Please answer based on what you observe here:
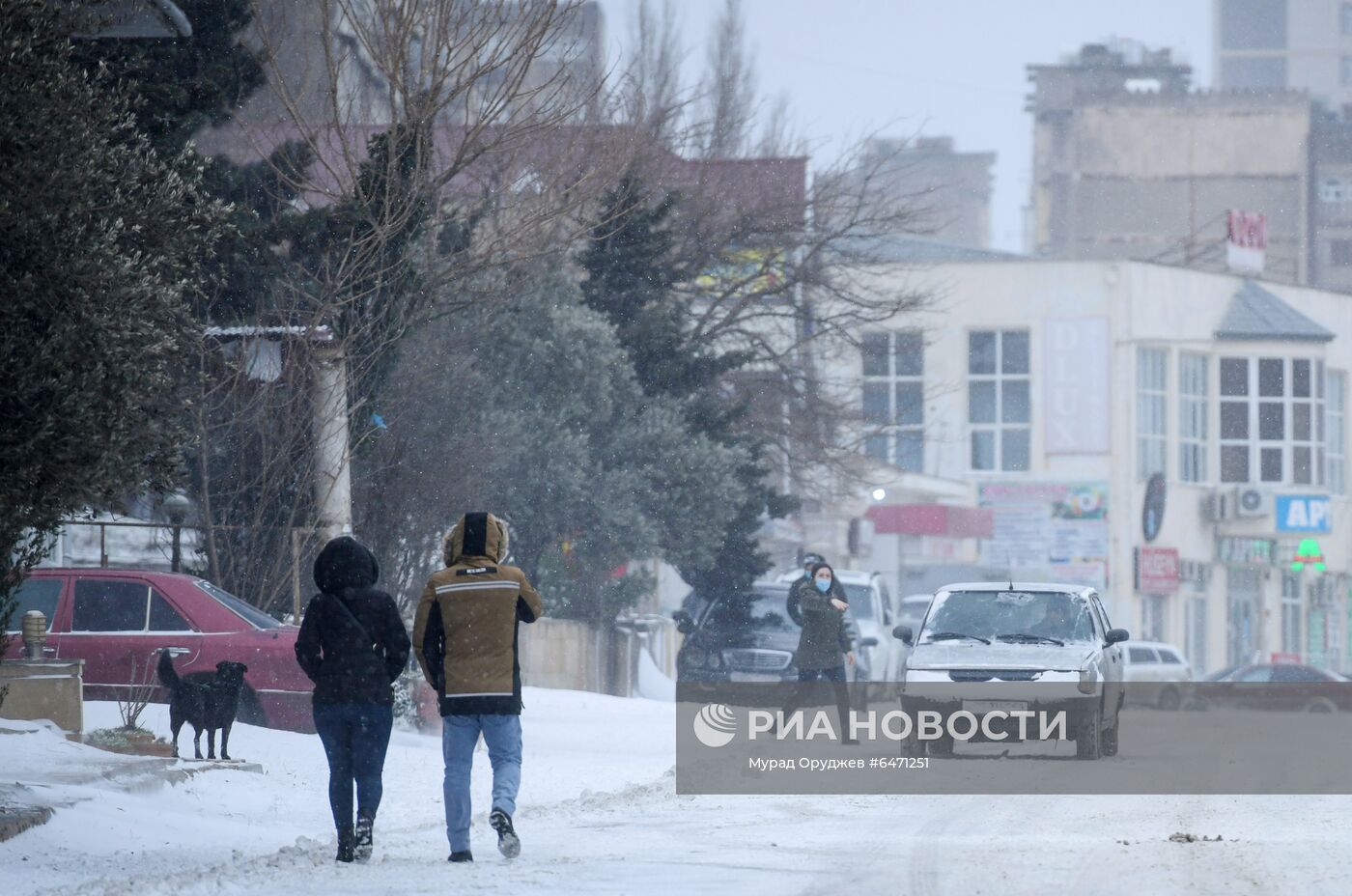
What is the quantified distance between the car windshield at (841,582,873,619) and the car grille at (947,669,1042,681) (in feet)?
41.0

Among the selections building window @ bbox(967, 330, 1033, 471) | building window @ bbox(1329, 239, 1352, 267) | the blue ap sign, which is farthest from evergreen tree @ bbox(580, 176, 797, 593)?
building window @ bbox(1329, 239, 1352, 267)

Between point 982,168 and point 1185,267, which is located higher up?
point 982,168

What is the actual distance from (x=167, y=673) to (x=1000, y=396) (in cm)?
4370

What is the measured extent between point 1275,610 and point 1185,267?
10.6 metres

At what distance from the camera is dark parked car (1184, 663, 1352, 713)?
36938 millimetres

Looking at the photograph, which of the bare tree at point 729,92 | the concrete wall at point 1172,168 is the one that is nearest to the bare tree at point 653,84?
the bare tree at point 729,92

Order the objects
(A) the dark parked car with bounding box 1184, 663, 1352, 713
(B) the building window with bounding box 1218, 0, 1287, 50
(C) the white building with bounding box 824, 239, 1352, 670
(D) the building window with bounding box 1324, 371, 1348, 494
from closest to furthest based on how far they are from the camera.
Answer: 1. (A) the dark parked car with bounding box 1184, 663, 1352, 713
2. (C) the white building with bounding box 824, 239, 1352, 670
3. (D) the building window with bounding box 1324, 371, 1348, 494
4. (B) the building window with bounding box 1218, 0, 1287, 50

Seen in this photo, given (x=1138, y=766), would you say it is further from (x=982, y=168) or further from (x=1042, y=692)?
(x=982, y=168)

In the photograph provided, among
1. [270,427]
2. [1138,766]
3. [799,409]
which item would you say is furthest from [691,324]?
[1138,766]

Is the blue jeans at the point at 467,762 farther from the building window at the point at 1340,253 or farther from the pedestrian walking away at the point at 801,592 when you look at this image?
the building window at the point at 1340,253

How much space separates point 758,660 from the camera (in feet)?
84.5

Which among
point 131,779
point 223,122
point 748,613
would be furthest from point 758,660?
point 131,779

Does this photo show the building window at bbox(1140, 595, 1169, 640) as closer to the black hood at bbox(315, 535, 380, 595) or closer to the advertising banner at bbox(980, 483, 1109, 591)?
the advertising banner at bbox(980, 483, 1109, 591)

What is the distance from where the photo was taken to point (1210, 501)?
5606cm
